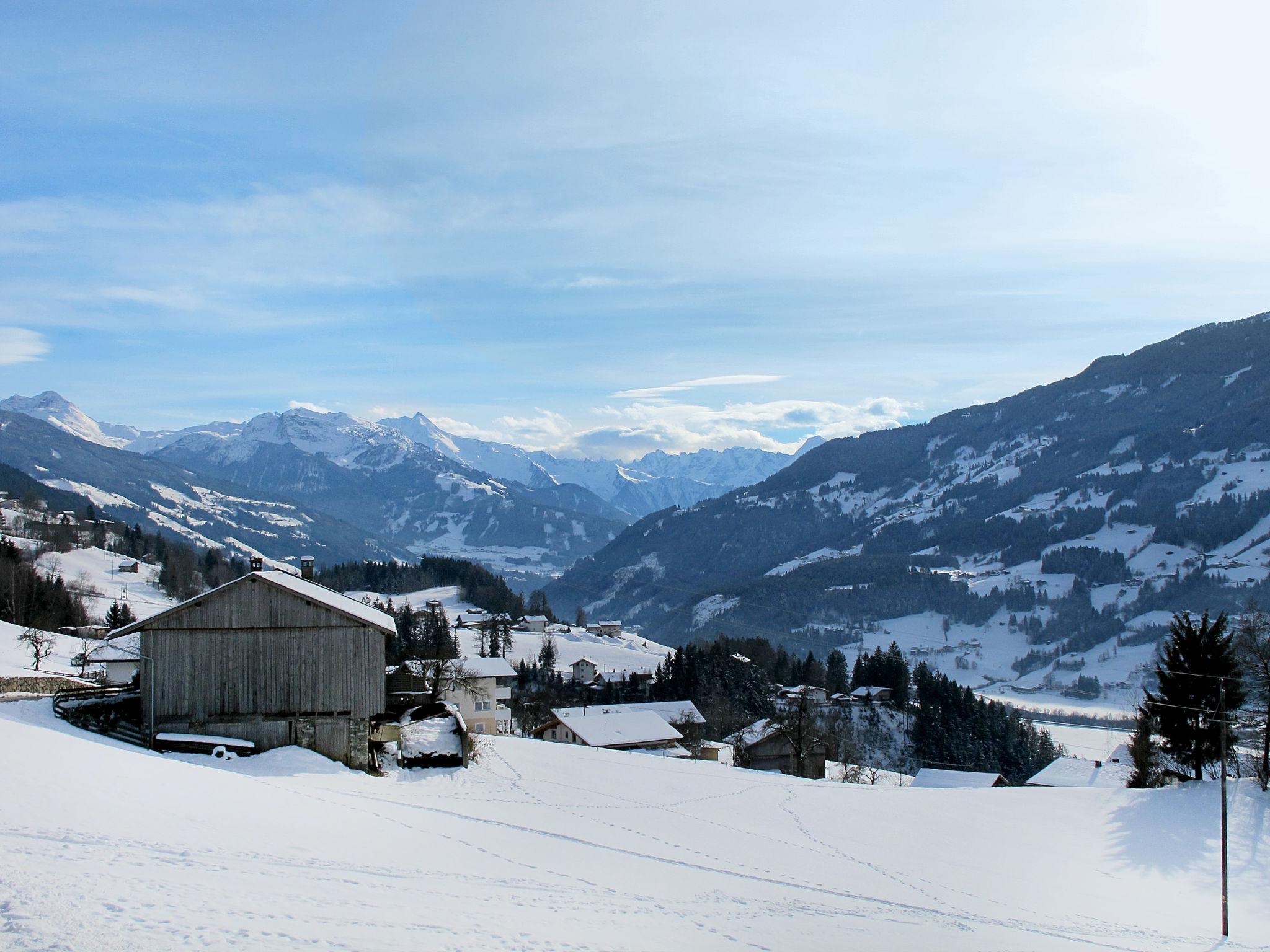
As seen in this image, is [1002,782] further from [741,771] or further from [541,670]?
[541,670]

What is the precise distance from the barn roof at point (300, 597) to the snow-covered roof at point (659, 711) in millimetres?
41183

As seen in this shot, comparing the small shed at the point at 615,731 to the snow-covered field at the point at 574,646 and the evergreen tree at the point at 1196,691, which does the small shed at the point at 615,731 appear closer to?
the evergreen tree at the point at 1196,691

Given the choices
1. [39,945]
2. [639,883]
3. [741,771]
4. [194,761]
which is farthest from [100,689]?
[741,771]

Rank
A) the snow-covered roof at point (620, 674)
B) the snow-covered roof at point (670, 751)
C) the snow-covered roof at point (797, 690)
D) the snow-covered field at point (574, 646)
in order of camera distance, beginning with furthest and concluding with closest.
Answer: the snow-covered field at point (574, 646), the snow-covered roof at point (620, 674), the snow-covered roof at point (797, 690), the snow-covered roof at point (670, 751)

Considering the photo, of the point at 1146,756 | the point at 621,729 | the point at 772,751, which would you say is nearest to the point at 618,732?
the point at 621,729

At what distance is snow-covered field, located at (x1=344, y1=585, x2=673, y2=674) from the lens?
142 m

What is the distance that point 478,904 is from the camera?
15.7 metres

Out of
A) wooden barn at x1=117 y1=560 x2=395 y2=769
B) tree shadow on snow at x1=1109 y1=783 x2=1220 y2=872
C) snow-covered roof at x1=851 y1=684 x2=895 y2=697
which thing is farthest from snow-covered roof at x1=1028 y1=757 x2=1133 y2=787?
wooden barn at x1=117 y1=560 x2=395 y2=769

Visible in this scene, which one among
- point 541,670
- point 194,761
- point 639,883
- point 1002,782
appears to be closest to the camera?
point 639,883

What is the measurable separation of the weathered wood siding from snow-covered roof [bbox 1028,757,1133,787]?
5377 cm

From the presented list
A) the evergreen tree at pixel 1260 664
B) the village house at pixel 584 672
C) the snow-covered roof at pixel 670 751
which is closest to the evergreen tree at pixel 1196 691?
the evergreen tree at pixel 1260 664

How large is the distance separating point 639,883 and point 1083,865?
18.4m

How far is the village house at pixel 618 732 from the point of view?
66375mm

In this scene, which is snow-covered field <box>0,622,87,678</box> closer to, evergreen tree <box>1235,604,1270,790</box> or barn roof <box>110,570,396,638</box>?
barn roof <box>110,570,396,638</box>
